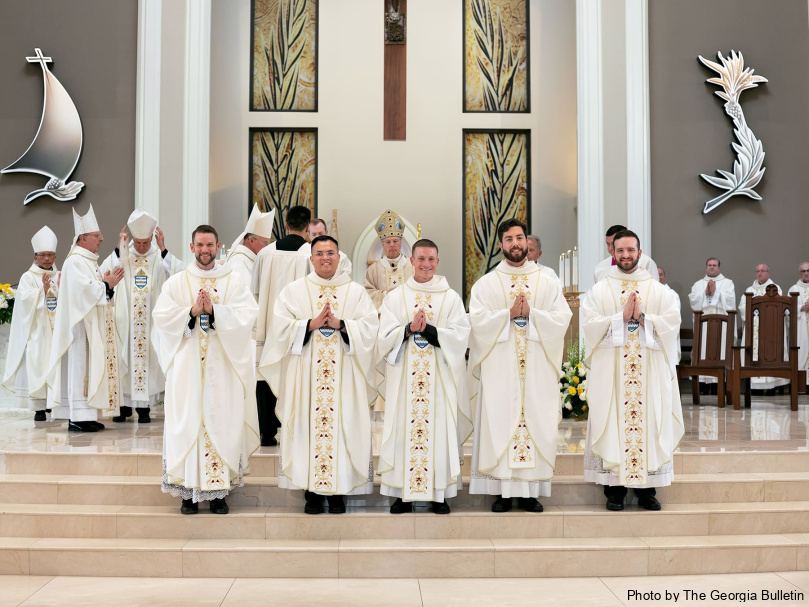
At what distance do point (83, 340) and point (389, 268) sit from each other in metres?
2.75

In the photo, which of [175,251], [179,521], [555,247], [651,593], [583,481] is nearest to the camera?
[651,593]

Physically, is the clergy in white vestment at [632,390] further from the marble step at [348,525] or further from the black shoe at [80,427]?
the black shoe at [80,427]

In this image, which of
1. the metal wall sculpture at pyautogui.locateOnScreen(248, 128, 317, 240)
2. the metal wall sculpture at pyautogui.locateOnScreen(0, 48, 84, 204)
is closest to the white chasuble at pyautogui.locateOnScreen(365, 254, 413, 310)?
the metal wall sculpture at pyautogui.locateOnScreen(248, 128, 317, 240)

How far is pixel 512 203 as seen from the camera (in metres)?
11.9

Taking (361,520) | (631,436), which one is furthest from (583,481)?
(361,520)

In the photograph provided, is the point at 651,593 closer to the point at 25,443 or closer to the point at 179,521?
the point at 179,521

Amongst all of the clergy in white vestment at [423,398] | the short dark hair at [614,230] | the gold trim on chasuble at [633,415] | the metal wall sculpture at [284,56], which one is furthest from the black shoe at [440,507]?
the metal wall sculpture at [284,56]

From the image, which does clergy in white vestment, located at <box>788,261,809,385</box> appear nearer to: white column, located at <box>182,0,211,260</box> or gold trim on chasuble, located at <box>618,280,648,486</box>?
gold trim on chasuble, located at <box>618,280,648,486</box>

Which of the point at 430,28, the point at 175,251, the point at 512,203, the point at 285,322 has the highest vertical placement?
the point at 430,28

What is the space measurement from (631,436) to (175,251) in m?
6.51

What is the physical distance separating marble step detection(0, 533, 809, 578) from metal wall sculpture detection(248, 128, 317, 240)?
7.07 meters

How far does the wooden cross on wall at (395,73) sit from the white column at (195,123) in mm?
2227

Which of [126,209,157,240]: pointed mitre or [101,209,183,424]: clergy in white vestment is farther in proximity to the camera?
[101,209,183,424]: clergy in white vestment

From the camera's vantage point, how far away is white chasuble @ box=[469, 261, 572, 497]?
5328 mm
